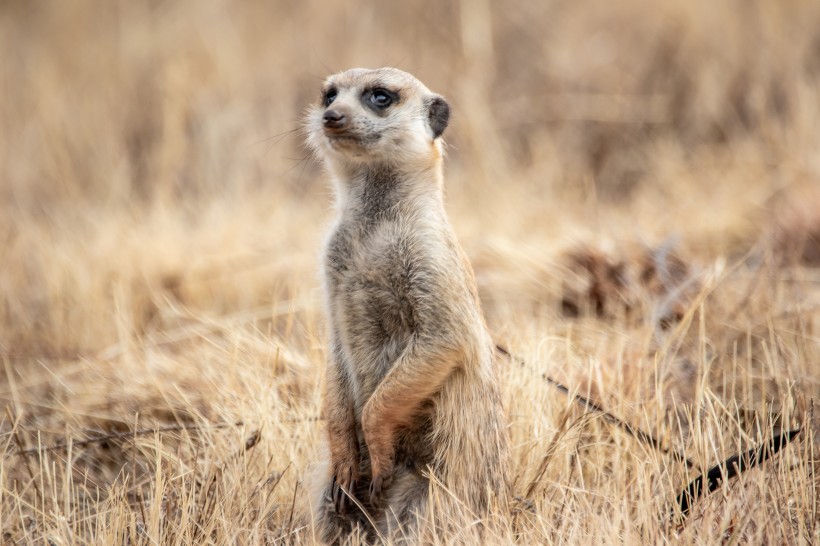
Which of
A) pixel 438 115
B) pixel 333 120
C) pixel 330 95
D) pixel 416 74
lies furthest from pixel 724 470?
pixel 416 74

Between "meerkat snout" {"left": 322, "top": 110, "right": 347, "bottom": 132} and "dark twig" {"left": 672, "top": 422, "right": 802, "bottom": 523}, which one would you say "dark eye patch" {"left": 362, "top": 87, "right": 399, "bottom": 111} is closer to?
"meerkat snout" {"left": 322, "top": 110, "right": 347, "bottom": 132}

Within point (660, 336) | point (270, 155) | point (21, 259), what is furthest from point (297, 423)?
point (270, 155)

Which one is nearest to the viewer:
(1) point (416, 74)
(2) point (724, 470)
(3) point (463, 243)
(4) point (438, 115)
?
(2) point (724, 470)

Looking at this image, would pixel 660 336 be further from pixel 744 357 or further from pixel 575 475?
pixel 575 475

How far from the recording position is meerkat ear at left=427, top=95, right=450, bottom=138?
306 cm

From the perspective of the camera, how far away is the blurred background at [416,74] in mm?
6051

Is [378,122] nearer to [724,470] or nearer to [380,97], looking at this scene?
[380,97]

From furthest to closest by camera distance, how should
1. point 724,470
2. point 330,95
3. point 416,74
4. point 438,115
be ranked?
point 416,74 < point 330,95 < point 438,115 < point 724,470

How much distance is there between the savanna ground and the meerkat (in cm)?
20

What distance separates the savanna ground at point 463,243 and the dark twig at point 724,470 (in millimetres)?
36

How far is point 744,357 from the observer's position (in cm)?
367

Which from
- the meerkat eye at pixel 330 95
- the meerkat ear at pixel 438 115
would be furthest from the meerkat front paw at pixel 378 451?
the meerkat eye at pixel 330 95

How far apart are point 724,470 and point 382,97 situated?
1.45m

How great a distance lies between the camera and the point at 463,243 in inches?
214
